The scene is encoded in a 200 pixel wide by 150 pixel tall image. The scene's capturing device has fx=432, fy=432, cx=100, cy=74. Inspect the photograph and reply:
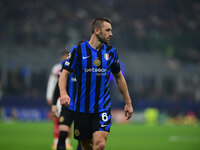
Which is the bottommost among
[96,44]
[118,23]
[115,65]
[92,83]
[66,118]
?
[66,118]

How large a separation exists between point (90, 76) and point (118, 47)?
23418mm

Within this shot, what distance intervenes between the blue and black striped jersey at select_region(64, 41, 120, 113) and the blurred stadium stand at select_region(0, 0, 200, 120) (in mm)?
20055

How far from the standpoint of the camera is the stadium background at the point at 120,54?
86.2 feet

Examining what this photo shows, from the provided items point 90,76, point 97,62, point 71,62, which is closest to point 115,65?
point 97,62

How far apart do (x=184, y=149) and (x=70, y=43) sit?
58.8ft

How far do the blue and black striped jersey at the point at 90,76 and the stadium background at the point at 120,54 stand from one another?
720 inches

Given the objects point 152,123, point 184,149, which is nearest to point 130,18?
point 152,123

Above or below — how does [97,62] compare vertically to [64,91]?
above

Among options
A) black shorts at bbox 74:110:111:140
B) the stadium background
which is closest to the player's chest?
black shorts at bbox 74:110:111:140

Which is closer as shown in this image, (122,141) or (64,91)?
(64,91)

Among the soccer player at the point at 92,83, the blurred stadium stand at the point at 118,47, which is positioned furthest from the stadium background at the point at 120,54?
the soccer player at the point at 92,83

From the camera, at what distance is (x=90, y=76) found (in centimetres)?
595

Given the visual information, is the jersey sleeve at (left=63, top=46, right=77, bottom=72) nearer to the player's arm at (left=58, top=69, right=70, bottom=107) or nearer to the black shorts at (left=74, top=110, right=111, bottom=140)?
the player's arm at (left=58, top=69, right=70, bottom=107)

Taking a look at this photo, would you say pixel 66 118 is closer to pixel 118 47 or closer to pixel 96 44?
pixel 96 44
